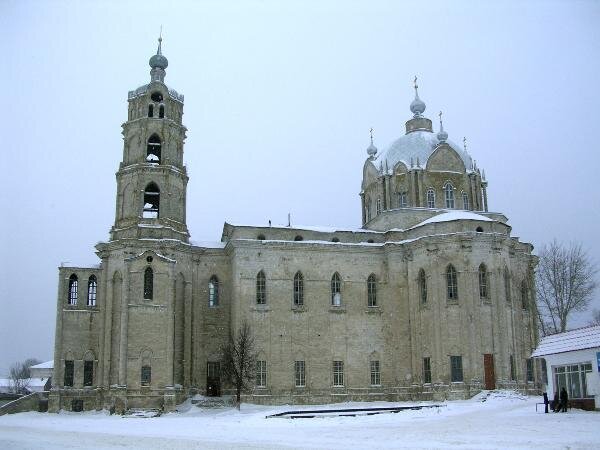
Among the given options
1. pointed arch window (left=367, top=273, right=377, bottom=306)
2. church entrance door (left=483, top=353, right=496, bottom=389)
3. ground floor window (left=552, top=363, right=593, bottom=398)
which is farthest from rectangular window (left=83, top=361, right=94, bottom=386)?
ground floor window (left=552, top=363, right=593, bottom=398)

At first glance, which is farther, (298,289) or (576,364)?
(298,289)

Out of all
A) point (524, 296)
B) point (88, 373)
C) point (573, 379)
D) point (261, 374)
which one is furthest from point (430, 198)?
point (88, 373)

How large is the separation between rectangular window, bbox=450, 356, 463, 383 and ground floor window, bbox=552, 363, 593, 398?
1086 cm

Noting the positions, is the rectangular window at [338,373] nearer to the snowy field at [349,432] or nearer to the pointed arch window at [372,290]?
the pointed arch window at [372,290]

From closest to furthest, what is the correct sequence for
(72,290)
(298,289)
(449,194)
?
1. (72,290)
2. (298,289)
3. (449,194)

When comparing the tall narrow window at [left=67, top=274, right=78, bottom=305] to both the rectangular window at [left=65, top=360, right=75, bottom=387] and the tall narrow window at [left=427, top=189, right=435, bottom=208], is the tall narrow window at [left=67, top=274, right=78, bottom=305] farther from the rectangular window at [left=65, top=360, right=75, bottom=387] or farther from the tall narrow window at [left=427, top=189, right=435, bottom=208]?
the tall narrow window at [left=427, top=189, right=435, bottom=208]

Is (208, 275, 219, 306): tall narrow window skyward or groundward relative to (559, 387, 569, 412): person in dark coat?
skyward

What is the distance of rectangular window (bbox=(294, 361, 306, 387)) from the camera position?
1667 inches

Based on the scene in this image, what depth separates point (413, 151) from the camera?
50594 millimetres

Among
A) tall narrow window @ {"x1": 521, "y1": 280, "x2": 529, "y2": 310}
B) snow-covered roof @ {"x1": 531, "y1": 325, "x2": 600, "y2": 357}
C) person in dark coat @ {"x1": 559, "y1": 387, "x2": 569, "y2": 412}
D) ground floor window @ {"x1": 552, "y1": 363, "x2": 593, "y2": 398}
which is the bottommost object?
person in dark coat @ {"x1": 559, "y1": 387, "x2": 569, "y2": 412}

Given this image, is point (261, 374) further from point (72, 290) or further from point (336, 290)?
point (72, 290)

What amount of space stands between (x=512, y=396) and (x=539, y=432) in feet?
58.9

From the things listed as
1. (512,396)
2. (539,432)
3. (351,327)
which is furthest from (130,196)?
(539,432)

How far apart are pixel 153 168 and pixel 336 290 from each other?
13.2 metres
